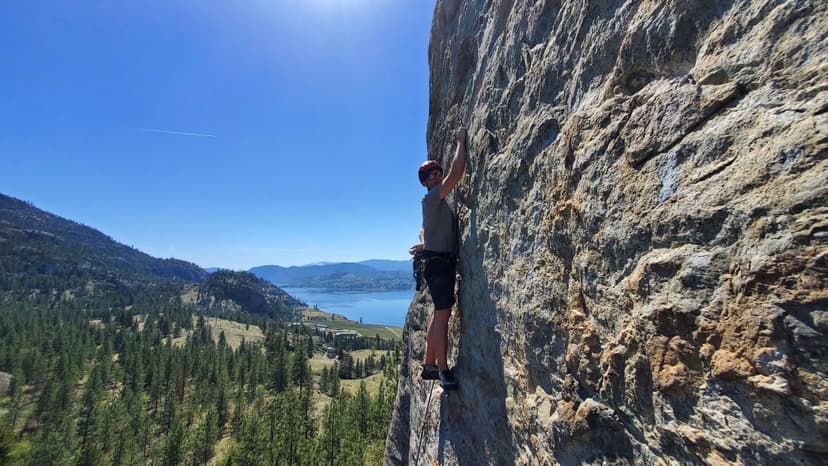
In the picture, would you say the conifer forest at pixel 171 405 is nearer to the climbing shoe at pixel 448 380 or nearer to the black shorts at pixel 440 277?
the climbing shoe at pixel 448 380

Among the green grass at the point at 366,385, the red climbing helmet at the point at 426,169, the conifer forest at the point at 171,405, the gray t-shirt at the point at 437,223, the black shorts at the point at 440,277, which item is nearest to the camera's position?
the gray t-shirt at the point at 437,223

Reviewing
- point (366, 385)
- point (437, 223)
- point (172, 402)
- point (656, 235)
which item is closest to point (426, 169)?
point (437, 223)

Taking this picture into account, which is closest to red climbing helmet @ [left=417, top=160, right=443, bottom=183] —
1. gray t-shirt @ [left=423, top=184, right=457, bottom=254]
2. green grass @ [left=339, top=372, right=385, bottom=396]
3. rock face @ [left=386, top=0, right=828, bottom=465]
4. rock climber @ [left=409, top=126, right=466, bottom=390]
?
rock climber @ [left=409, top=126, right=466, bottom=390]

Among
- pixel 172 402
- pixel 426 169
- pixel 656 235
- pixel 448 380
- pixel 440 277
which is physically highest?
pixel 426 169

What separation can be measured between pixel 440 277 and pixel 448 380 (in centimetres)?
165

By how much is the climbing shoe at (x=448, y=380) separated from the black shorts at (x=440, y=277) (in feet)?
Answer: 3.55

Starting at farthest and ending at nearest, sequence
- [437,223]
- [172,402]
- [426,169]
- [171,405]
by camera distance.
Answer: [172,402]
[171,405]
[426,169]
[437,223]

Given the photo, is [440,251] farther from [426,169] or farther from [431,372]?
[431,372]

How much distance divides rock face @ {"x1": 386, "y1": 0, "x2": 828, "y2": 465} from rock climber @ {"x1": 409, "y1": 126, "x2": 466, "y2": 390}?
84cm

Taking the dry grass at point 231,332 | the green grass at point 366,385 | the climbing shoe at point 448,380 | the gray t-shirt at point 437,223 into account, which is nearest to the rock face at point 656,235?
the climbing shoe at point 448,380

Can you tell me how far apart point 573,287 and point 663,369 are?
1.01m

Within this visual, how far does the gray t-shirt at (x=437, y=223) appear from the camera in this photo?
5543 mm

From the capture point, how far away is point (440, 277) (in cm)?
572

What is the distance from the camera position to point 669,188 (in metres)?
2.35
